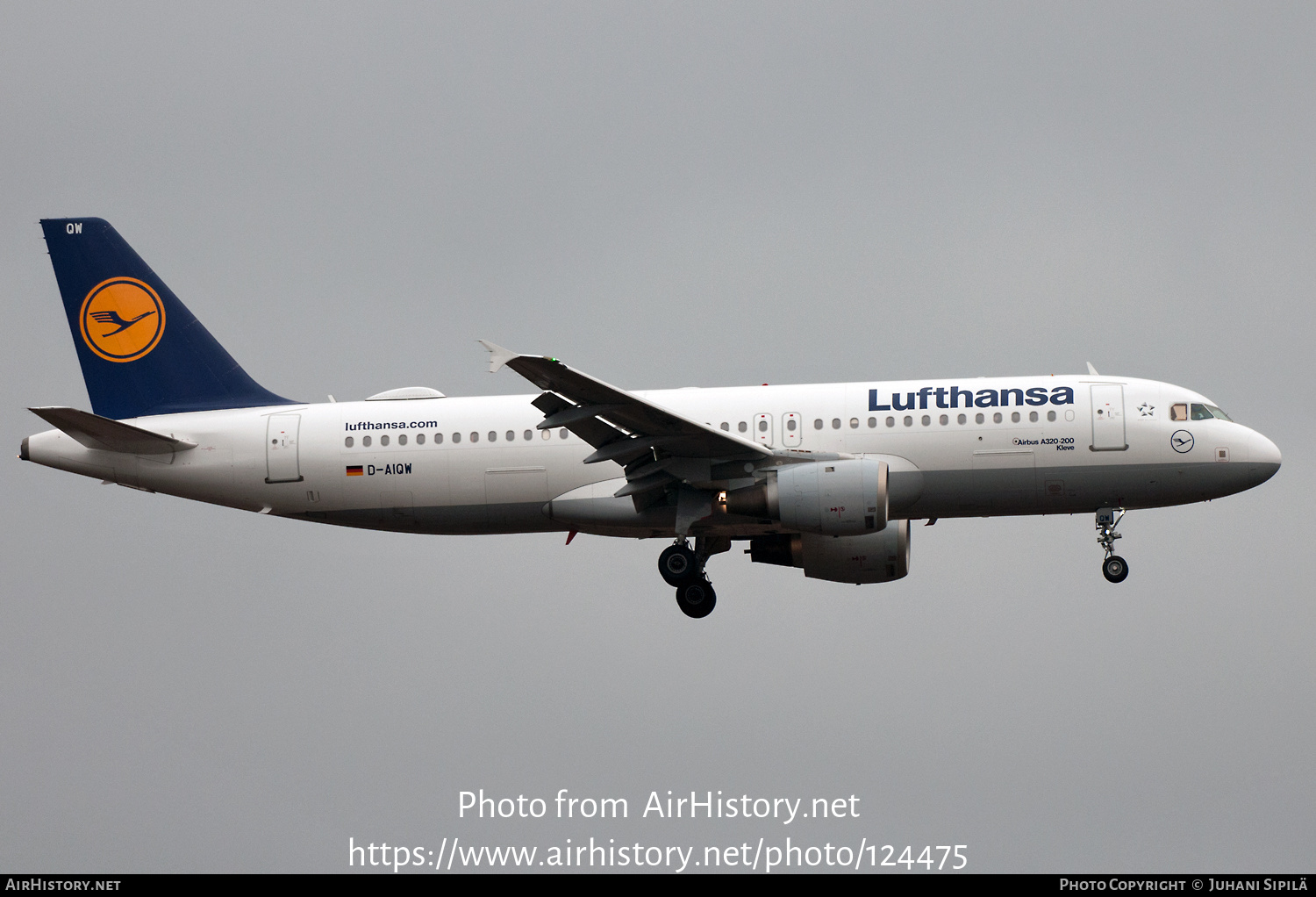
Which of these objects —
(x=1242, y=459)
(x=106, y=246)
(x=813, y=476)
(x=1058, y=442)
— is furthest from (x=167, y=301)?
(x=1242, y=459)

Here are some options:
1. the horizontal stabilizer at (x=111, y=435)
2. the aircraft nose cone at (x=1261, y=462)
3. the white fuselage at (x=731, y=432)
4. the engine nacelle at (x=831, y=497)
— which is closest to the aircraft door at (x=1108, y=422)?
the white fuselage at (x=731, y=432)

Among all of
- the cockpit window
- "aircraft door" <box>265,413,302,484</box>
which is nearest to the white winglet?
"aircraft door" <box>265,413,302,484</box>

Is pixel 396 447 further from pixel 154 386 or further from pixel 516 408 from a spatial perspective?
pixel 154 386

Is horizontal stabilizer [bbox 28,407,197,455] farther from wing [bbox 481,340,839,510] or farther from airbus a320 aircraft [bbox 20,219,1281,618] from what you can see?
wing [bbox 481,340,839,510]

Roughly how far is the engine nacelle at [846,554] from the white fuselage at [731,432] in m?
1.96

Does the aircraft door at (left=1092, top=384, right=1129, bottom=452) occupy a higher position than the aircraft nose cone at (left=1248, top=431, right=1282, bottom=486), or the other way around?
the aircraft door at (left=1092, top=384, right=1129, bottom=452)

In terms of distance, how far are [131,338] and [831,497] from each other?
17.8 meters

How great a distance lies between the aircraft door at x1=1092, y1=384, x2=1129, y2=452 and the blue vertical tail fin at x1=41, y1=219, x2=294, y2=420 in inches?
741

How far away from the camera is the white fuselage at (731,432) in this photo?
32031 millimetres

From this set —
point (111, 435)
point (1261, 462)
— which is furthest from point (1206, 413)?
point (111, 435)

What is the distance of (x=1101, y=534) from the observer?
108ft

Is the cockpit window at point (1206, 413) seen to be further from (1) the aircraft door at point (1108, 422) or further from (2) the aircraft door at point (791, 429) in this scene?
(2) the aircraft door at point (791, 429)

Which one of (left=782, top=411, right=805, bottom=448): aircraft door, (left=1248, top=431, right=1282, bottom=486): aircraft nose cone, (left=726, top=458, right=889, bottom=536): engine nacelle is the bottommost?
(left=726, top=458, right=889, bottom=536): engine nacelle

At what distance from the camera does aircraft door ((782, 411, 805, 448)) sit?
3259cm
